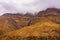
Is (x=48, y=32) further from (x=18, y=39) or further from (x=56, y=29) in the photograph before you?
(x=18, y=39)

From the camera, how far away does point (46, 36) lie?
15400cm

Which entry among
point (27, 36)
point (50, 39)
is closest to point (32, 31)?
point (27, 36)

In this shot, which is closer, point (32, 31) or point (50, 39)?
point (50, 39)

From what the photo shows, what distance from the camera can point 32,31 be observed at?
6698 inches

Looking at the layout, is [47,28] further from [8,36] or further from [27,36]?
[8,36]

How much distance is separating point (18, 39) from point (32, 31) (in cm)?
1460

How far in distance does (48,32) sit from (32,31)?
1523 cm

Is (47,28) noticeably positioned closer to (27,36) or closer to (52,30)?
(52,30)

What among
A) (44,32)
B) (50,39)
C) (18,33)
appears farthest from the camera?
(18,33)

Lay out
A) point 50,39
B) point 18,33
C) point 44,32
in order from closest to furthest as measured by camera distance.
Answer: point 50,39
point 44,32
point 18,33

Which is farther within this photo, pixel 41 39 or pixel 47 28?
pixel 47 28

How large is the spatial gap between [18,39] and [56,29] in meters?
28.3

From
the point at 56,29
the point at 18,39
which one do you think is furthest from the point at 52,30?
the point at 18,39

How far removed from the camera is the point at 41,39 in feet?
506
